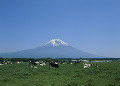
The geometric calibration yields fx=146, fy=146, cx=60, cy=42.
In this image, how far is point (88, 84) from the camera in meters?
10.8

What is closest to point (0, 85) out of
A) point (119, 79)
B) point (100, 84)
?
point (100, 84)

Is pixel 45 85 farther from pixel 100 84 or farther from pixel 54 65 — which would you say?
pixel 54 65

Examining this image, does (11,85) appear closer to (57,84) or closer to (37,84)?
(37,84)

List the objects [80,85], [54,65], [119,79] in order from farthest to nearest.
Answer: [54,65] → [119,79] → [80,85]

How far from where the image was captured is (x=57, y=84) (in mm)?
10805

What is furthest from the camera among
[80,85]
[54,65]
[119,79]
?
[54,65]

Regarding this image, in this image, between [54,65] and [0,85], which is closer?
[0,85]

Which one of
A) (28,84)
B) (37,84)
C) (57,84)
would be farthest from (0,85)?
(57,84)

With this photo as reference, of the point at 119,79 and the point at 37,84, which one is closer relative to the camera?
the point at 37,84

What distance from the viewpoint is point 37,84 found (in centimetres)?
1087

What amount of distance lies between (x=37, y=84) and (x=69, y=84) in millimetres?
2382

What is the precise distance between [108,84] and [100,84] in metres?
0.57

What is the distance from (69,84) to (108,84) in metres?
2.86

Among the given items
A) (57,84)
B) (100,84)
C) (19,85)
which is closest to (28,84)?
(19,85)
